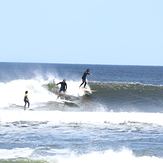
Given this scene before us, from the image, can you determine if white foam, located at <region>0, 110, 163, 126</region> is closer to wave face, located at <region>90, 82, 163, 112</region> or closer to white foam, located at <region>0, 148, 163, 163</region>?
wave face, located at <region>90, 82, 163, 112</region>

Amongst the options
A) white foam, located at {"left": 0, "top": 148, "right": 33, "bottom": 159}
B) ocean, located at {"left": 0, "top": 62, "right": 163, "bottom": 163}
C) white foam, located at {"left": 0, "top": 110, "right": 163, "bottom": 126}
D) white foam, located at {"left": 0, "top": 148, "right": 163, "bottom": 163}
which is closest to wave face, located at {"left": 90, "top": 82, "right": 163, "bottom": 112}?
ocean, located at {"left": 0, "top": 62, "right": 163, "bottom": 163}

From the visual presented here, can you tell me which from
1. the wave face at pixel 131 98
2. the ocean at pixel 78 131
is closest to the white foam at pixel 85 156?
the ocean at pixel 78 131

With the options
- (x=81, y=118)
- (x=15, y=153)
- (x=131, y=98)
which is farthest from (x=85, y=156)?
(x=131, y=98)

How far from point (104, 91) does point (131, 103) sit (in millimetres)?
5258

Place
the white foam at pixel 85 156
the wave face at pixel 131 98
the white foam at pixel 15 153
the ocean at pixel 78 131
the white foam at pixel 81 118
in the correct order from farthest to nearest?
the wave face at pixel 131 98
the white foam at pixel 81 118
the ocean at pixel 78 131
the white foam at pixel 15 153
the white foam at pixel 85 156

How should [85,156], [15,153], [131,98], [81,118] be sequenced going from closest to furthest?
[85,156] → [15,153] → [81,118] → [131,98]

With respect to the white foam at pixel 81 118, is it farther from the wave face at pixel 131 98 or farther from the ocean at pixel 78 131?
the wave face at pixel 131 98

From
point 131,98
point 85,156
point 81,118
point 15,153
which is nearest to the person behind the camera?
point 85,156

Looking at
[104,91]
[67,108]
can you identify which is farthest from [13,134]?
[104,91]

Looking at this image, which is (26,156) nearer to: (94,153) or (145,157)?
(94,153)

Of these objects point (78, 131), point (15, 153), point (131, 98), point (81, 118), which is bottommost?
point (15, 153)

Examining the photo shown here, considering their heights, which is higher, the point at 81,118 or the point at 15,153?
the point at 81,118

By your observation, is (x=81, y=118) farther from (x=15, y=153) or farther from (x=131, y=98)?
(x=131, y=98)

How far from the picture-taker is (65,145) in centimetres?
1088
